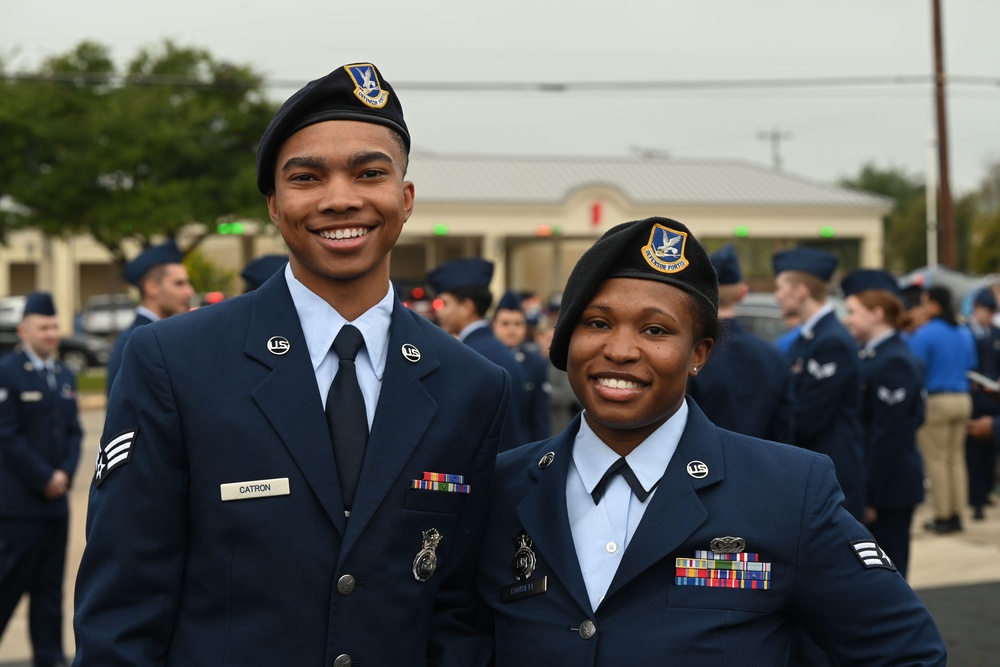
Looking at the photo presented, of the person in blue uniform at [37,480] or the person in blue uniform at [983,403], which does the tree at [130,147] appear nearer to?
the person in blue uniform at [983,403]

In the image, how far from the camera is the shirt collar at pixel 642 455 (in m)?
2.45

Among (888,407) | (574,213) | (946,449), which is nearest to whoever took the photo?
(888,407)

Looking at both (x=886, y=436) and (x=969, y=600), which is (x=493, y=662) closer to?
(x=886, y=436)

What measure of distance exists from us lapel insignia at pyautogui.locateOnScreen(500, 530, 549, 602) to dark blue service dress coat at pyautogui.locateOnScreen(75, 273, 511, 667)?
19cm

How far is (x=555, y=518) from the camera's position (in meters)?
2.44

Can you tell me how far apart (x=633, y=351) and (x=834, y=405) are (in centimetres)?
414

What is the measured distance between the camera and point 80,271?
55.8 metres

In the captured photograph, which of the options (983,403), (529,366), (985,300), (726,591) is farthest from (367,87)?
(985,300)

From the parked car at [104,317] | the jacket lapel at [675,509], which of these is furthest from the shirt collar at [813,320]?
the parked car at [104,317]

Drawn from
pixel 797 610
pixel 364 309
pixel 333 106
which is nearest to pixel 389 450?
pixel 364 309

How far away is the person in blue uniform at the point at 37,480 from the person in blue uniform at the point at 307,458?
4481 millimetres

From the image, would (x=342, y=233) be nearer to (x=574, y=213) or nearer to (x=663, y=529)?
(x=663, y=529)

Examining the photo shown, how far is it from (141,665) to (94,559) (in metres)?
0.22

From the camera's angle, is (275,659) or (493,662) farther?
(493,662)
